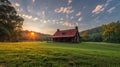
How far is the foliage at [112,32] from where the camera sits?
265 feet

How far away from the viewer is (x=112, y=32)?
3273 inches

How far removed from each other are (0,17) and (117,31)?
5901cm

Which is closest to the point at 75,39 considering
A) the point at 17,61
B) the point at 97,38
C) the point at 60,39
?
the point at 60,39

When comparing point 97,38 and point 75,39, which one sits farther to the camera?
point 97,38

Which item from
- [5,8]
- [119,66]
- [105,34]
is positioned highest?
[5,8]

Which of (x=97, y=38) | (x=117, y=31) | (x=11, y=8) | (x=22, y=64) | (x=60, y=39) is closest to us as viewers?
(x=22, y=64)

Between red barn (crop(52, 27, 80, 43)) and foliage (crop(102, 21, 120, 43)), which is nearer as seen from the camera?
red barn (crop(52, 27, 80, 43))

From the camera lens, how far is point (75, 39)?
67.0 meters

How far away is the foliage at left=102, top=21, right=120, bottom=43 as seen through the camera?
3182 inches

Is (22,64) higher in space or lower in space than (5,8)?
lower

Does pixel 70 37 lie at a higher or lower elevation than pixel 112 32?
lower

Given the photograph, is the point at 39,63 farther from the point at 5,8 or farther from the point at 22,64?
the point at 5,8

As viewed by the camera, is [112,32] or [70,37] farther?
[112,32]

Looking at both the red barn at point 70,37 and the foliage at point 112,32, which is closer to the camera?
the red barn at point 70,37
